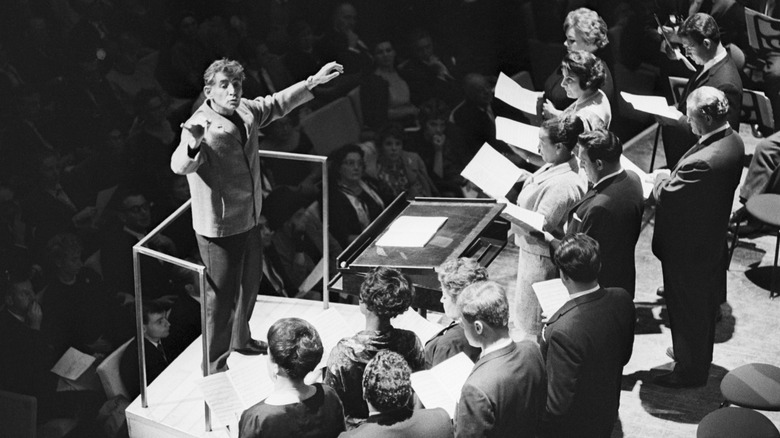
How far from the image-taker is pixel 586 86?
19.9 feet

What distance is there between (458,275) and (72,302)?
104 inches

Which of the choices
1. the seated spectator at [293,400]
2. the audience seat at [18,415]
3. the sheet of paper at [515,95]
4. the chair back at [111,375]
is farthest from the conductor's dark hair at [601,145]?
the audience seat at [18,415]

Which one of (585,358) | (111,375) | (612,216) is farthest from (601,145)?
(111,375)

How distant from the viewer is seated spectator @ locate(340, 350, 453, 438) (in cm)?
393

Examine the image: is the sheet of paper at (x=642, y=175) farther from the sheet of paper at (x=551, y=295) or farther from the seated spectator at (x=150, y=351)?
the seated spectator at (x=150, y=351)

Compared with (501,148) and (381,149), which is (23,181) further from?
(501,148)

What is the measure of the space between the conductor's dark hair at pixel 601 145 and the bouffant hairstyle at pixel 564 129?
0.29ft

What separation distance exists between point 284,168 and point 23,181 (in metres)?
2.08

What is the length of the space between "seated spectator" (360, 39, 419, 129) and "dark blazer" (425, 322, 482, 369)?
3.31 m

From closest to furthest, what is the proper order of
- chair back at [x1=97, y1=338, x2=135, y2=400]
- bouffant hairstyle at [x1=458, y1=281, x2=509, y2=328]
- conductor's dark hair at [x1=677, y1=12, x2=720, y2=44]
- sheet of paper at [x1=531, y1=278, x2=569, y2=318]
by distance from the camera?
bouffant hairstyle at [x1=458, y1=281, x2=509, y2=328]
sheet of paper at [x1=531, y1=278, x2=569, y2=318]
chair back at [x1=97, y1=338, x2=135, y2=400]
conductor's dark hair at [x1=677, y1=12, x2=720, y2=44]

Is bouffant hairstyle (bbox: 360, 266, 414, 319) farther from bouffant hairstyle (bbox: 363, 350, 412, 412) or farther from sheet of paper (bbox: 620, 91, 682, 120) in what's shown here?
sheet of paper (bbox: 620, 91, 682, 120)

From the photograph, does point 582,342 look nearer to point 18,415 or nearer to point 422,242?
point 422,242

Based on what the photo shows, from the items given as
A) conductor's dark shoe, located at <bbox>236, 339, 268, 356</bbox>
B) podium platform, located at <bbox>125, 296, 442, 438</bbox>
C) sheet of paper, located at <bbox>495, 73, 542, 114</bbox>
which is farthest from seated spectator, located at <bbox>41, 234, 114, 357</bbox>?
sheet of paper, located at <bbox>495, 73, 542, 114</bbox>

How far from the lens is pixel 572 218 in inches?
218
